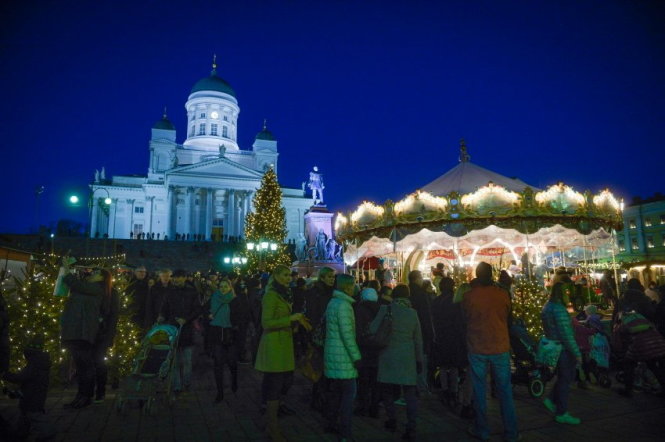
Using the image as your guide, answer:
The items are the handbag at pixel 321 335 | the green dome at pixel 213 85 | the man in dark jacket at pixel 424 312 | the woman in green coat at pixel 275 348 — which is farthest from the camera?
the green dome at pixel 213 85

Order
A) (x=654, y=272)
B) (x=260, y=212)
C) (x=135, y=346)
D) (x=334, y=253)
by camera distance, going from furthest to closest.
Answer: (x=260, y=212) < (x=654, y=272) < (x=334, y=253) < (x=135, y=346)

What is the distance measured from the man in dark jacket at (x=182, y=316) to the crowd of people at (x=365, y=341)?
0.6 inches

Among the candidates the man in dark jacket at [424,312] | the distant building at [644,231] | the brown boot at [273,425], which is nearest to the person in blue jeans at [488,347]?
the man in dark jacket at [424,312]

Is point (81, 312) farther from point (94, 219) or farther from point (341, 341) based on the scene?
point (94, 219)

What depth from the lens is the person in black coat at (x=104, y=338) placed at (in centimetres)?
630

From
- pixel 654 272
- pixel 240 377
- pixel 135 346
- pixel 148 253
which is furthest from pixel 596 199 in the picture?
pixel 148 253

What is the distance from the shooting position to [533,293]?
30.3 feet

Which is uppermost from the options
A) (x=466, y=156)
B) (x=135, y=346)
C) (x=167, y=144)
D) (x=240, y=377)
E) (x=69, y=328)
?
(x=167, y=144)

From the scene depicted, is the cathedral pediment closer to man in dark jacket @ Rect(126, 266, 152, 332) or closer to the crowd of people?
man in dark jacket @ Rect(126, 266, 152, 332)

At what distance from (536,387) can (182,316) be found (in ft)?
18.9

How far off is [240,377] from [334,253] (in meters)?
19.3

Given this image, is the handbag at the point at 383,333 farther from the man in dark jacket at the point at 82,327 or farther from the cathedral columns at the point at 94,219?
the cathedral columns at the point at 94,219

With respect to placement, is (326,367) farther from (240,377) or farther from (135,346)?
(135,346)

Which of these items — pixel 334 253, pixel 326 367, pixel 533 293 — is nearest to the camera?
pixel 326 367
